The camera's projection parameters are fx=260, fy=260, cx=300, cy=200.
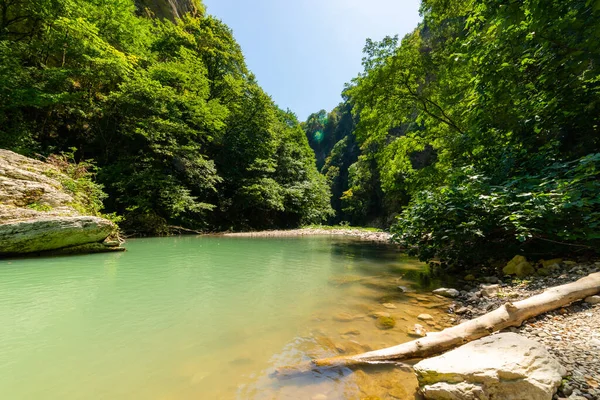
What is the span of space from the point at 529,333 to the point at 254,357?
8.04ft

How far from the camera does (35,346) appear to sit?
Answer: 2.31 m

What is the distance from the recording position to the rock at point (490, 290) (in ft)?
11.5

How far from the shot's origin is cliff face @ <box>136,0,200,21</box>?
72.1 ft

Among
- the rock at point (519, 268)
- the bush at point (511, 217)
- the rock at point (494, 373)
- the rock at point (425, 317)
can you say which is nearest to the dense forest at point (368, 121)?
the bush at point (511, 217)

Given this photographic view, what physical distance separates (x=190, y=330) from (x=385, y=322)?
2.18 meters

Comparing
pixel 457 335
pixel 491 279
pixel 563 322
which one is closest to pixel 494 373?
pixel 457 335

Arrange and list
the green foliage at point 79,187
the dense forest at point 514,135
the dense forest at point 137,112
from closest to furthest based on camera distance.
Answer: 1. the dense forest at point 514,135
2. the green foliage at point 79,187
3. the dense forest at point 137,112

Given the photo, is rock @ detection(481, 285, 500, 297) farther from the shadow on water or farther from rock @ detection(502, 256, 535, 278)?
the shadow on water

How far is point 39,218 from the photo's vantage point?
20.6 ft

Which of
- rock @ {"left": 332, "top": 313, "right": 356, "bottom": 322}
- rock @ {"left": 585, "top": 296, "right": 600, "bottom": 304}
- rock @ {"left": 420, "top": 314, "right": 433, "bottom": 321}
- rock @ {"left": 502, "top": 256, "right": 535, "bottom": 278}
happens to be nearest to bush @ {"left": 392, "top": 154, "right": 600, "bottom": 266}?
rock @ {"left": 502, "top": 256, "right": 535, "bottom": 278}

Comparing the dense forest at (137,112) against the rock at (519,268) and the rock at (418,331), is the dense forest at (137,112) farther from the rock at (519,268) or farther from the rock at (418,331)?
the rock at (519,268)

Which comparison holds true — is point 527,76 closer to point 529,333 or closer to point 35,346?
point 529,333

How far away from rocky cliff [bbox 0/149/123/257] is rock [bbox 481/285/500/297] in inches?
339

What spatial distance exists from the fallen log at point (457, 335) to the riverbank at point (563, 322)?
9cm
